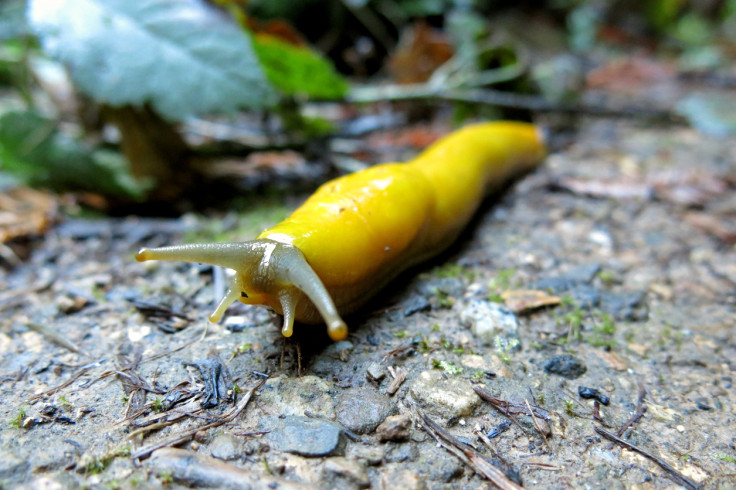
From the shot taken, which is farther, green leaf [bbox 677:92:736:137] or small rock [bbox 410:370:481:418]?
green leaf [bbox 677:92:736:137]

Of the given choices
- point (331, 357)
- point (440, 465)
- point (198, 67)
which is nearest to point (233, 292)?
point (331, 357)

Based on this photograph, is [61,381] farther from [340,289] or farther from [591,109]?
[591,109]

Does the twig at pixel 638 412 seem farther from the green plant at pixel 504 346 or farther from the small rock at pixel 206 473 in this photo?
the small rock at pixel 206 473

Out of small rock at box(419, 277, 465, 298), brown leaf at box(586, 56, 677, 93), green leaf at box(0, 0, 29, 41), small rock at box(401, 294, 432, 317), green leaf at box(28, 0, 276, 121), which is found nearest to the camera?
small rock at box(401, 294, 432, 317)

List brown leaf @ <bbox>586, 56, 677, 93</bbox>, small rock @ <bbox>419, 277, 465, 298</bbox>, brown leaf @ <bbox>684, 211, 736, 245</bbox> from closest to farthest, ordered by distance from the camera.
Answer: small rock @ <bbox>419, 277, 465, 298</bbox> → brown leaf @ <bbox>684, 211, 736, 245</bbox> → brown leaf @ <bbox>586, 56, 677, 93</bbox>

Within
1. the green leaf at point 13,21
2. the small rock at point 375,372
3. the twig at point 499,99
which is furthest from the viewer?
the twig at point 499,99

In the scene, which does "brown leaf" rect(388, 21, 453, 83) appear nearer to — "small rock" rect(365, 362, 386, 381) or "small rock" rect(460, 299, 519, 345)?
"small rock" rect(460, 299, 519, 345)

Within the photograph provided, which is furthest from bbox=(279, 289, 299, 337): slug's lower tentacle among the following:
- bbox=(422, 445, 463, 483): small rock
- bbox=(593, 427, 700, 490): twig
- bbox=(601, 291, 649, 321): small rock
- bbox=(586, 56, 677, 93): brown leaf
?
bbox=(586, 56, 677, 93): brown leaf

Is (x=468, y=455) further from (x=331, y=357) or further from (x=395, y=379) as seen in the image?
(x=331, y=357)

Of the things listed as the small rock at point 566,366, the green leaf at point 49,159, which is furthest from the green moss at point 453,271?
the green leaf at point 49,159
